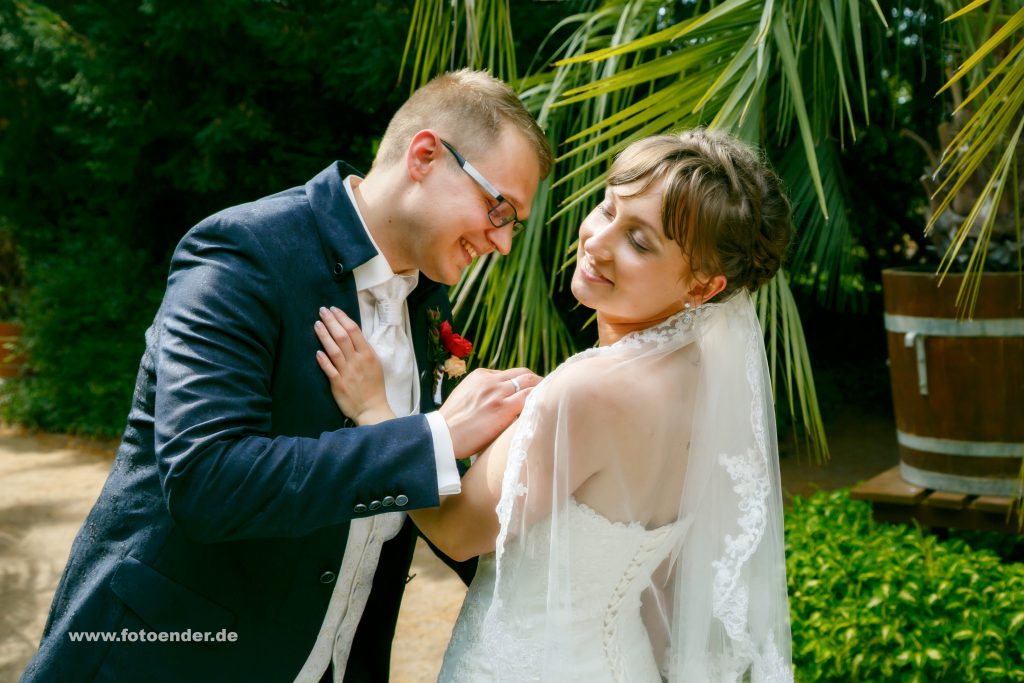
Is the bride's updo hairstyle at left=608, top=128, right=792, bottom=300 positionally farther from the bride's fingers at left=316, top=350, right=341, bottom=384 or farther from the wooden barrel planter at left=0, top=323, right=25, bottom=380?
the wooden barrel planter at left=0, top=323, right=25, bottom=380

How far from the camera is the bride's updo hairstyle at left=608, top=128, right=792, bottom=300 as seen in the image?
1.70 m

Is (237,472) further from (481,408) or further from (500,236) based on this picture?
(500,236)

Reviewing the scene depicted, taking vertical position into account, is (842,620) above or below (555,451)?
below

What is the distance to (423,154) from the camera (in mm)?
1966

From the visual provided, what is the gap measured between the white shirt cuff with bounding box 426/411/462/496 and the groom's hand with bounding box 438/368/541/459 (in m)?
0.02

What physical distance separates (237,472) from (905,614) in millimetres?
2518

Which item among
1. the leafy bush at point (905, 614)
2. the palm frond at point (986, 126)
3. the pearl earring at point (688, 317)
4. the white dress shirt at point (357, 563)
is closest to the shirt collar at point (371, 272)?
the white dress shirt at point (357, 563)

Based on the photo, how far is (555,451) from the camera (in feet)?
5.44

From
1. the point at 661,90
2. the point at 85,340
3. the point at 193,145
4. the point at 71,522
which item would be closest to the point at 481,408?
the point at 661,90

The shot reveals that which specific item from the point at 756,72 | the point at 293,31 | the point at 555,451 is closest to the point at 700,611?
the point at 555,451

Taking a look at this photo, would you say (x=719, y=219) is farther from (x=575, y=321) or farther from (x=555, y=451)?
(x=575, y=321)

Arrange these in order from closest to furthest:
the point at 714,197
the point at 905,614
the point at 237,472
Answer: the point at 237,472 < the point at 714,197 < the point at 905,614

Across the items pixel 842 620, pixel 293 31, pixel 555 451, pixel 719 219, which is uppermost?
pixel 293 31

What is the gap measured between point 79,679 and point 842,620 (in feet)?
7.93
